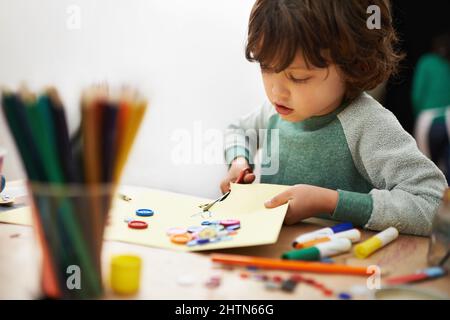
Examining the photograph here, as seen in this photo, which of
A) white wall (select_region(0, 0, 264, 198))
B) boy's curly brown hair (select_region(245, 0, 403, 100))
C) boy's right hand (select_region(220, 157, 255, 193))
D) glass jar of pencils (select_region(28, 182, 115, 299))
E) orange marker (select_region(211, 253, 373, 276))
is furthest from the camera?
white wall (select_region(0, 0, 264, 198))

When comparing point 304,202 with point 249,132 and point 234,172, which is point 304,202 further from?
point 249,132

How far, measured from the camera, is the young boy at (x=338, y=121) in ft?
2.43

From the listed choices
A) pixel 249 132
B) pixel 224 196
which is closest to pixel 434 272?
pixel 224 196

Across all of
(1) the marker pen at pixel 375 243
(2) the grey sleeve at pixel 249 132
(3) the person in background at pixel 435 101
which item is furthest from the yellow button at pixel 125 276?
Result: (3) the person in background at pixel 435 101

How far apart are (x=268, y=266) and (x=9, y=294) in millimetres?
243

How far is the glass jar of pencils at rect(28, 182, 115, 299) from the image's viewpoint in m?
0.43

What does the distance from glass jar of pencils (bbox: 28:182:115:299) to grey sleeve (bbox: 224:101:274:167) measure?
1.92 ft

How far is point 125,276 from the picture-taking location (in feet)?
1.58

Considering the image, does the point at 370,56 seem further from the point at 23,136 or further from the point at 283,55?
the point at 23,136

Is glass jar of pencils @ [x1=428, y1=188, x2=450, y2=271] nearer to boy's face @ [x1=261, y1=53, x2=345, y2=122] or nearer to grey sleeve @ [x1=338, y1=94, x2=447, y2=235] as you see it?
grey sleeve @ [x1=338, y1=94, x2=447, y2=235]

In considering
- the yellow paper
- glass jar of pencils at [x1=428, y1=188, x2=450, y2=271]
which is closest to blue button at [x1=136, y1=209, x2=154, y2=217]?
the yellow paper

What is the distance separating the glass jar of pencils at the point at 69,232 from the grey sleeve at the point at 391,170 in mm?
405

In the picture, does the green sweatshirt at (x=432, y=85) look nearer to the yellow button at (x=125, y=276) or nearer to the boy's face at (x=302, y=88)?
the boy's face at (x=302, y=88)
